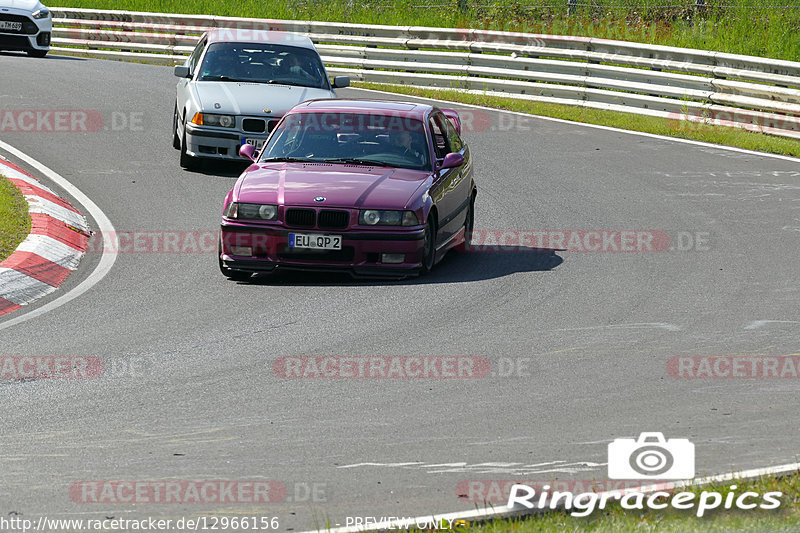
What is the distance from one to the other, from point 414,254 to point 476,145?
8.51 metres

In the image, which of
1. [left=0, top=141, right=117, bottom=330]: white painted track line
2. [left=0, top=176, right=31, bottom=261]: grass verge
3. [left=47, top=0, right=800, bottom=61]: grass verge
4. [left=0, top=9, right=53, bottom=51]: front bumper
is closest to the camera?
[left=0, top=141, right=117, bottom=330]: white painted track line

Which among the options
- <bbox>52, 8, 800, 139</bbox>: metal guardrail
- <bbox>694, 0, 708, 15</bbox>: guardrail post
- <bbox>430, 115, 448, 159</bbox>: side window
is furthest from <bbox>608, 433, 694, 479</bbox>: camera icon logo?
<bbox>694, 0, 708, 15</bbox>: guardrail post

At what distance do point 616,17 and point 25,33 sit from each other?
12544 mm

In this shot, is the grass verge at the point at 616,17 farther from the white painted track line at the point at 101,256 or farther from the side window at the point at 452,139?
the white painted track line at the point at 101,256

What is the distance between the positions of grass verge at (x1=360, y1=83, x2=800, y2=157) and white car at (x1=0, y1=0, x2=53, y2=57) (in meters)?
6.95

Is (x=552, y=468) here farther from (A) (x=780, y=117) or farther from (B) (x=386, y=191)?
(A) (x=780, y=117)

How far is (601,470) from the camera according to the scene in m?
5.97

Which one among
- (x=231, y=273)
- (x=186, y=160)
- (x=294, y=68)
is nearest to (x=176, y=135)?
(x=186, y=160)

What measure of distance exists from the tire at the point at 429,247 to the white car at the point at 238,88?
17.0ft

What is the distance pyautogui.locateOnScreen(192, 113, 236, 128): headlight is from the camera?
15.9 meters

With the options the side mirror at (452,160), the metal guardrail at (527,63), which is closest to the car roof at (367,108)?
the side mirror at (452,160)

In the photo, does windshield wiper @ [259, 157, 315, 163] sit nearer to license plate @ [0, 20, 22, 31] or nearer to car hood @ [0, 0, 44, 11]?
car hood @ [0, 0, 44, 11]

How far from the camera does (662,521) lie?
5.18 m

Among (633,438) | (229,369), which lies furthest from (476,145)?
(633,438)
